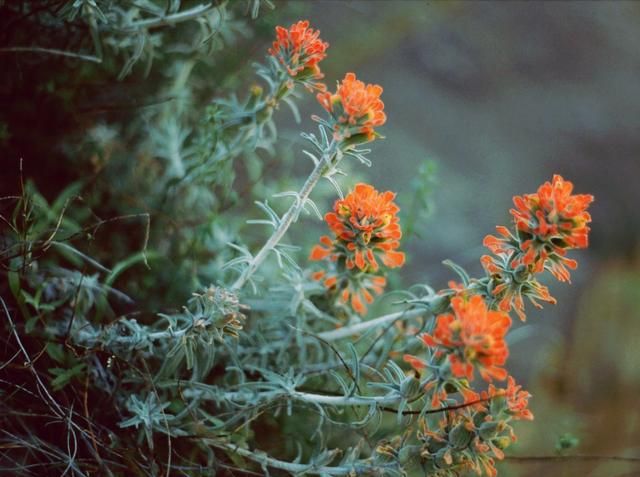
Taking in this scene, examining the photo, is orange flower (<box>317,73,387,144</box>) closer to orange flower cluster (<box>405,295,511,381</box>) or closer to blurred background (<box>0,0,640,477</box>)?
orange flower cluster (<box>405,295,511,381</box>)

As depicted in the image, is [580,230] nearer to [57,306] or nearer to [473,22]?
[57,306]

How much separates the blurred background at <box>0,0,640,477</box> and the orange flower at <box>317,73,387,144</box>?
456 millimetres

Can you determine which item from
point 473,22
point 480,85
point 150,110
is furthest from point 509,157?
point 150,110

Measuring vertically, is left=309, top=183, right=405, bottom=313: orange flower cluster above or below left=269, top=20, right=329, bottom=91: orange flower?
below

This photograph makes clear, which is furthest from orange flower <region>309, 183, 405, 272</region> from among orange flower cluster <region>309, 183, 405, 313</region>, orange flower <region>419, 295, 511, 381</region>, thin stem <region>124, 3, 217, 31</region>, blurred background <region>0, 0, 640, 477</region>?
blurred background <region>0, 0, 640, 477</region>

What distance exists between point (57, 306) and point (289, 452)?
9.7 inches

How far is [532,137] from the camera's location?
124 centimetres

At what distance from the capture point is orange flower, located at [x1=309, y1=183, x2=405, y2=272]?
493 millimetres

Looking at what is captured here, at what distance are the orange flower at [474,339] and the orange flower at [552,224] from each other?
0.24 feet

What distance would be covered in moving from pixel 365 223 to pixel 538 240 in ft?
0.39

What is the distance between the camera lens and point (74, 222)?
68cm

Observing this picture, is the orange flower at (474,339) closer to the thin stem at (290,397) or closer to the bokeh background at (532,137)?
the thin stem at (290,397)

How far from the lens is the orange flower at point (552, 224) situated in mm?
445

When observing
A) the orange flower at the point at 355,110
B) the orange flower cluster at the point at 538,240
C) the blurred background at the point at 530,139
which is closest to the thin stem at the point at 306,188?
the orange flower at the point at 355,110
